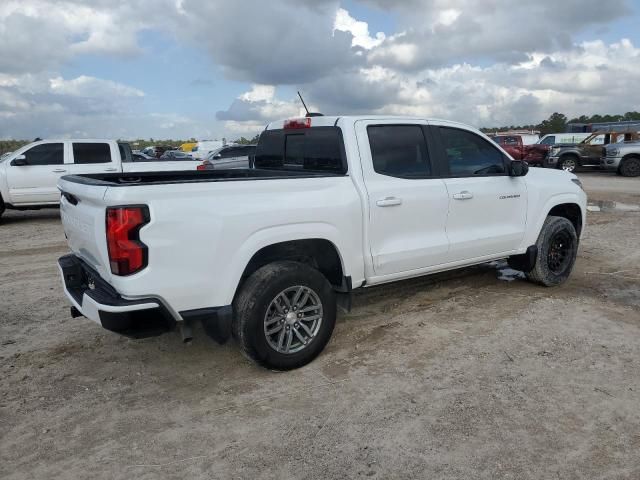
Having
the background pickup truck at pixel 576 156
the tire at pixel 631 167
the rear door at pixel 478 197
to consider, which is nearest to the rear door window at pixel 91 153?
the rear door at pixel 478 197

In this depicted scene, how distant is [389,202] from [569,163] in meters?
20.6

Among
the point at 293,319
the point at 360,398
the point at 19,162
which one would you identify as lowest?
the point at 360,398

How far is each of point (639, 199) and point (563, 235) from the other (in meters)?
9.96

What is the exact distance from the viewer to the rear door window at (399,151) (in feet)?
14.4

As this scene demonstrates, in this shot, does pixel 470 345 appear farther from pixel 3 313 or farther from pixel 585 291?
pixel 3 313

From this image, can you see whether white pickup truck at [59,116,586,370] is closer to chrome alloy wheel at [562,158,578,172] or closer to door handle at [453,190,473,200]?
door handle at [453,190,473,200]

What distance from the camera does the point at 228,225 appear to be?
339 centimetres

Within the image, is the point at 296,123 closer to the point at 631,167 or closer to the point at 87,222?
the point at 87,222

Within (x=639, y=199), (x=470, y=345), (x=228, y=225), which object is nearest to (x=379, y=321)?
(x=470, y=345)

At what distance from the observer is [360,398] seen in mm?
3510

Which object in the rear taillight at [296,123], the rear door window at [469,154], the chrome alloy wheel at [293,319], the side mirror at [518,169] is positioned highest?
the rear taillight at [296,123]

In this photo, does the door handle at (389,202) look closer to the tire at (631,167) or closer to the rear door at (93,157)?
the rear door at (93,157)

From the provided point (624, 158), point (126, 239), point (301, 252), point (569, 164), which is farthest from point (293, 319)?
point (569, 164)

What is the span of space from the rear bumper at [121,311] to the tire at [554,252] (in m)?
4.03
